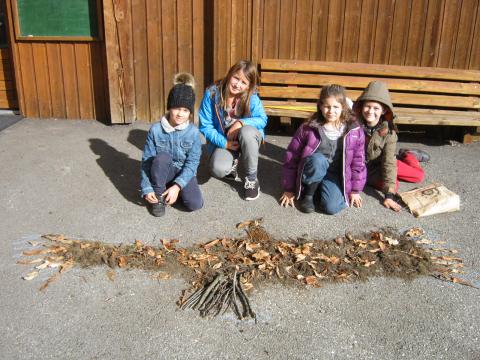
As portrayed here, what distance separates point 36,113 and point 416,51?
500 centimetres

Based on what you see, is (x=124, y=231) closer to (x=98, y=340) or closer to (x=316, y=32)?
(x=98, y=340)

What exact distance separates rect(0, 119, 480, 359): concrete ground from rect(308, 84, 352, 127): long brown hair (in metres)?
0.79

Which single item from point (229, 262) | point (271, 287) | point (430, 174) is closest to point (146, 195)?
point (229, 262)

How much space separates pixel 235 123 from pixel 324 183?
40.3 inches

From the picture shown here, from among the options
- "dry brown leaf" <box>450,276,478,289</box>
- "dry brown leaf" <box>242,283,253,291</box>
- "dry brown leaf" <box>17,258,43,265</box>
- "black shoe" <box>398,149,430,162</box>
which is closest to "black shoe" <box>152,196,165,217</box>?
"dry brown leaf" <box>17,258,43,265</box>

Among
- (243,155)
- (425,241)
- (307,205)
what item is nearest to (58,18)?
(243,155)

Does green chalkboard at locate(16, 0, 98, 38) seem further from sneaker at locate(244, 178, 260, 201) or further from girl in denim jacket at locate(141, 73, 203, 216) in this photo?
sneaker at locate(244, 178, 260, 201)

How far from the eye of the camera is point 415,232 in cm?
428

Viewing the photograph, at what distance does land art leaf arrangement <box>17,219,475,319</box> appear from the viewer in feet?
11.6

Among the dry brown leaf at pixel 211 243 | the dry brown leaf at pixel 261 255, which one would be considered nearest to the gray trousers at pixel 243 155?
the dry brown leaf at pixel 211 243

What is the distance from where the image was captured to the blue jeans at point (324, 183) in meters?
4.54

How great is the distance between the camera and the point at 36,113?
7.03 meters

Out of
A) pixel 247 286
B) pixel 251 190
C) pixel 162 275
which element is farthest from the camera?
pixel 251 190

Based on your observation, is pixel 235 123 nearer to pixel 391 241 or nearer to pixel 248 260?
pixel 248 260
